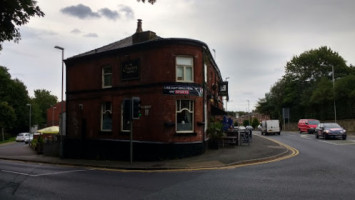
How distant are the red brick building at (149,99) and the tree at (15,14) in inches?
228

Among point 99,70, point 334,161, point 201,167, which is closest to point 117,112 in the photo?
point 99,70

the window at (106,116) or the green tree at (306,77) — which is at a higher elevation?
the green tree at (306,77)

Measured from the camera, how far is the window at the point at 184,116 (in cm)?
1739

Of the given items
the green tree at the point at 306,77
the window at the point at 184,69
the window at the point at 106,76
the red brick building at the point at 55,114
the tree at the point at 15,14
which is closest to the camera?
the tree at the point at 15,14

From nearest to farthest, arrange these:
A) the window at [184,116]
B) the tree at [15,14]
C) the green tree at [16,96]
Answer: the tree at [15,14]
the window at [184,116]
the green tree at [16,96]

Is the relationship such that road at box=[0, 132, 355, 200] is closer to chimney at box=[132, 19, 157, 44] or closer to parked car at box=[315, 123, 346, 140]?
chimney at box=[132, 19, 157, 44]

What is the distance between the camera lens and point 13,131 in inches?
3199

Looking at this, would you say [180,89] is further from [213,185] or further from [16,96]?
[16,96]

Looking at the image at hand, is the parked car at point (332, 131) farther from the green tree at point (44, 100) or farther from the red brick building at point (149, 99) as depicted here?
the green tree at point (44, 100)

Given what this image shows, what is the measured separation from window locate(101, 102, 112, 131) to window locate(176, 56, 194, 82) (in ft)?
18.5

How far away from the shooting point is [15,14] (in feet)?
42.9

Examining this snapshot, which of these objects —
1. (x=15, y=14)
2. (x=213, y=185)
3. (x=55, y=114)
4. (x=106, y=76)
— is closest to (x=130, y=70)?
(x=106, y=76)

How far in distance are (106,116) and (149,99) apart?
4347 mm

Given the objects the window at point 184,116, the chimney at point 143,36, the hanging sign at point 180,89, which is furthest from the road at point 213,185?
the chimney at point 143,36
